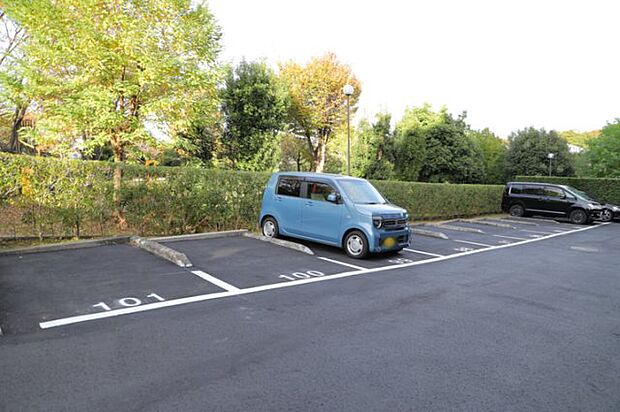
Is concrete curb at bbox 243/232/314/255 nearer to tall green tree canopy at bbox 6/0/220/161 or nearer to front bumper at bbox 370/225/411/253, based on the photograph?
front bumper at bbox 370/225/411/253

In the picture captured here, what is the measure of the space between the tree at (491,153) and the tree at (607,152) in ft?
24.3

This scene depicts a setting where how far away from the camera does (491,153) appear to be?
139 feet

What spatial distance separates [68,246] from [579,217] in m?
21.2

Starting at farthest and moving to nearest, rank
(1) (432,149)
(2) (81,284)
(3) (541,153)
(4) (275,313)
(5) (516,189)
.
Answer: (3) (541,153)
(1) (432,149)
(5) (516,189)
(2) (81,284)
(4) (275,313)

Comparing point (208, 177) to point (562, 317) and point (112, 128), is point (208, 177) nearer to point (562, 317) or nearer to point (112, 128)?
point (112, 128)

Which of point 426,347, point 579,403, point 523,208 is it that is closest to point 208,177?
point 426,347

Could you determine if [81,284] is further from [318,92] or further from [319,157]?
[319,157]

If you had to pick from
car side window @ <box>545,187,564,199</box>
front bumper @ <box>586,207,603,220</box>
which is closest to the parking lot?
front bumper @ <box>586,207,603,220</box>

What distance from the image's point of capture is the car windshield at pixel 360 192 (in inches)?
321

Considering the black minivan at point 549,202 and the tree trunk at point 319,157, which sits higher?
the tree trunk at point 319,157

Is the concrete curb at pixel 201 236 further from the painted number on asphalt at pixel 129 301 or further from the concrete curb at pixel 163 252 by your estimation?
the painted number on asphalt at pixel 129 301

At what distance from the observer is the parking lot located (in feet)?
9.36

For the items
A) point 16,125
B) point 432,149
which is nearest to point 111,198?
point 16,125

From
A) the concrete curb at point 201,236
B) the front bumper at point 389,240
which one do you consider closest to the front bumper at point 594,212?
the front bumper at point 389,240
